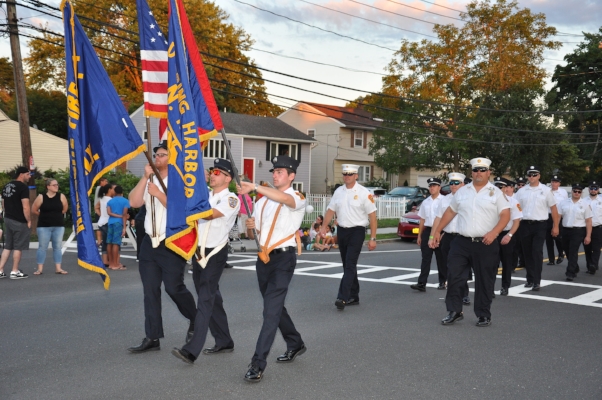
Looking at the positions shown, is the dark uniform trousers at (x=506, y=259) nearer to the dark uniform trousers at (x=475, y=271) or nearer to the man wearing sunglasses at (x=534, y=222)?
the man wearing sunglasses at (x=534, y=222)

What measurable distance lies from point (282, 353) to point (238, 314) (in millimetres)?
2101

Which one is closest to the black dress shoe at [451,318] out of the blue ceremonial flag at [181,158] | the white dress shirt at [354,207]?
the white dress shirt at [354,207]

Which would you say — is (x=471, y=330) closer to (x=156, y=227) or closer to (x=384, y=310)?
(x=384, y=310)

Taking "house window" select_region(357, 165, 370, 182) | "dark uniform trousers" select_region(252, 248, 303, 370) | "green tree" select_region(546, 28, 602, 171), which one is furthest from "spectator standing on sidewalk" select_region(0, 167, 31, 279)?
"green tree" select_region(546, 28, 602, 171)

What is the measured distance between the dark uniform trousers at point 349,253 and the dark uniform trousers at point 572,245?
5723 millimetres

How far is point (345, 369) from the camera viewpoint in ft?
19.8

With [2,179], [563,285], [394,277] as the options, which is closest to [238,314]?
[394,277]

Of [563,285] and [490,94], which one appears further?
[490,94]

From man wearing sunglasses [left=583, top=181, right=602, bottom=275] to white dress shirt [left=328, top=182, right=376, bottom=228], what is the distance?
6610 mm

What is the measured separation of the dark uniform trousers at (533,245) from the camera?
11453 millimetres

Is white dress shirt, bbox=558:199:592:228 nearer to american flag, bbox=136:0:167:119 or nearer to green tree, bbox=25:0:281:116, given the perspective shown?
american flag, bbox=136:0:167:119

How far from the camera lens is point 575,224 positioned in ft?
44.4

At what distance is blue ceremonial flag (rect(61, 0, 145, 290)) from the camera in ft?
19.1

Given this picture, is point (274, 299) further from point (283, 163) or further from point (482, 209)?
point (482, 209)
